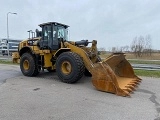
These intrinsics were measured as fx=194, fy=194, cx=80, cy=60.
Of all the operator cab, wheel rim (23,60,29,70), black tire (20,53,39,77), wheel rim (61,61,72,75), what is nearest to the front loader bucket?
wheel rim (61,61,72,75)

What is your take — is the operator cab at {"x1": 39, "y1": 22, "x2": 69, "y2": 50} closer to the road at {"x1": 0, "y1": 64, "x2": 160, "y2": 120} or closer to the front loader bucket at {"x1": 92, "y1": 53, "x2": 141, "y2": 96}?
the road at {"x1": 0, "y1": 64, "x2": 160, "y2": 120}

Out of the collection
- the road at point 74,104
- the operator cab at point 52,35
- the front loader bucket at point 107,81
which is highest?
the operator cab at point 52,35

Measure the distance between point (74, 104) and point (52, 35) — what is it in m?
5.20

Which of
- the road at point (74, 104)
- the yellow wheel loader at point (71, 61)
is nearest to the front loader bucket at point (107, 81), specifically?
the yellow wheel loader at point (71, 61)

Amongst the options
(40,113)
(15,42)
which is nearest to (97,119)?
(40,113)

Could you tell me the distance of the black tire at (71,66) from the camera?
27.3ft

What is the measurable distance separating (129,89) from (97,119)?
2.79m

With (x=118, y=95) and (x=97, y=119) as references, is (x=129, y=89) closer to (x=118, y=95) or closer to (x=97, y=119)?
(x=118, y=95)

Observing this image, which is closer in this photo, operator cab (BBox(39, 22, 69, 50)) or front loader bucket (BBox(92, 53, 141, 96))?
front loader bucket (BBox(92, 53, 141, 96))

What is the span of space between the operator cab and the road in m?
2.84

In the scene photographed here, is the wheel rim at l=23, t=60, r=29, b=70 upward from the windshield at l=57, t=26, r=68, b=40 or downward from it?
downward

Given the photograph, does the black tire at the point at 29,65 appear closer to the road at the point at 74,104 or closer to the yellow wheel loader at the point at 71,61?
the yellow wheel loader at the point at 71,61

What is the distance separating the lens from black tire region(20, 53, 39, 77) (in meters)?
10.5

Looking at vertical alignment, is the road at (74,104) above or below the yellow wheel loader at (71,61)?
below
